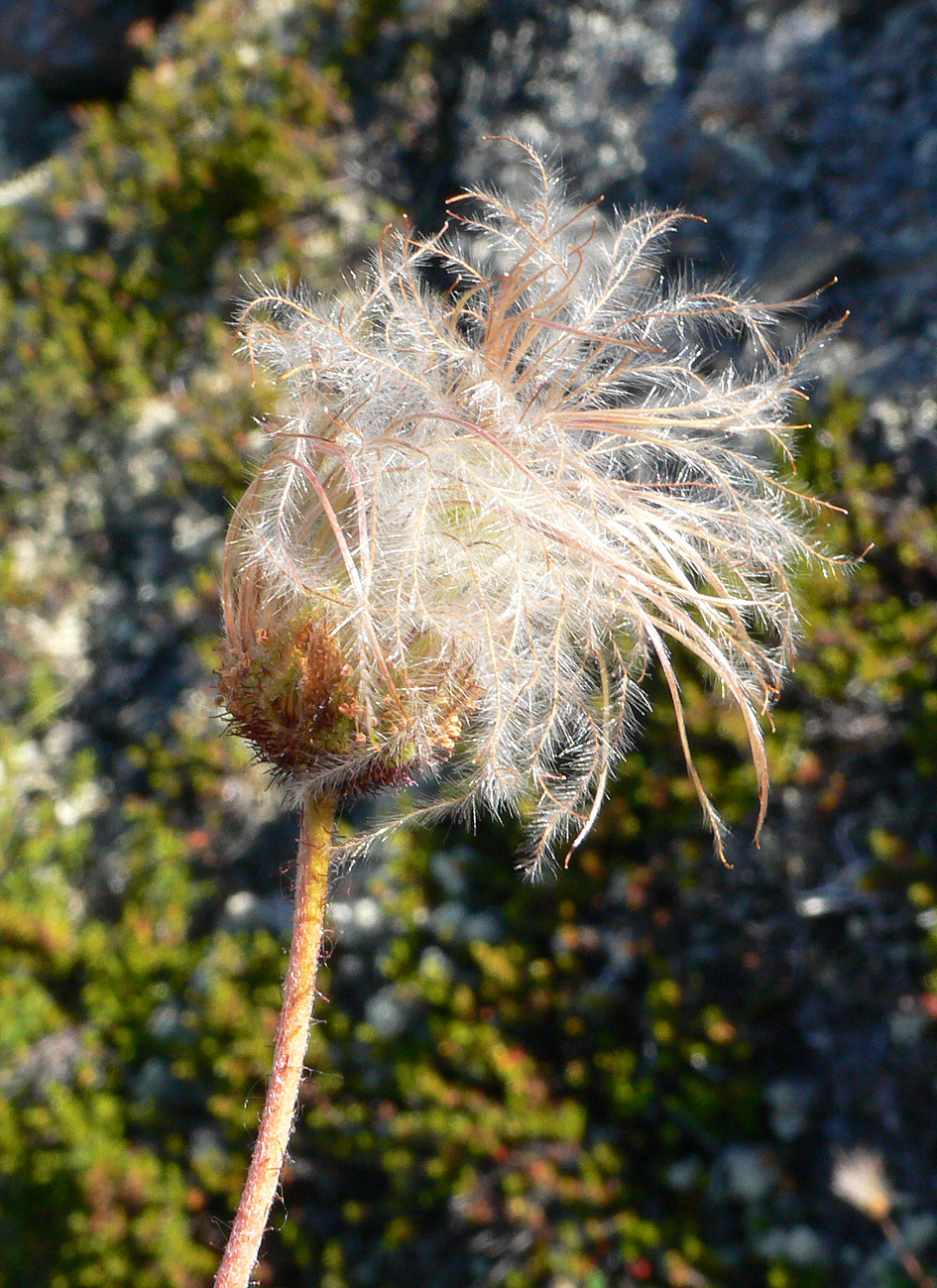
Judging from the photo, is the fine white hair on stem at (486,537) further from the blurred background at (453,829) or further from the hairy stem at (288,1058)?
the blurred background at (453,829)

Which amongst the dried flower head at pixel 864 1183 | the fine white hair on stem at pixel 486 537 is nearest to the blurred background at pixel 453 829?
the dried flower head at pixel 864 1183

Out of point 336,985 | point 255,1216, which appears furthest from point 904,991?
point 255,1216

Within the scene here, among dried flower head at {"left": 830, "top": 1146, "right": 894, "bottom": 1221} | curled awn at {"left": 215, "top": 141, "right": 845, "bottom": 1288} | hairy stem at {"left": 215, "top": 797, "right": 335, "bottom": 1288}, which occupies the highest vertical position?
curled awn at {"left": 215, "top": 141, "right": 845, "bottom": 1288}

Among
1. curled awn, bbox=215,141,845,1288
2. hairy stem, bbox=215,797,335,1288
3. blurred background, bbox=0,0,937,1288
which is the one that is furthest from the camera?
blurred background, bbox=0,0,937,1288

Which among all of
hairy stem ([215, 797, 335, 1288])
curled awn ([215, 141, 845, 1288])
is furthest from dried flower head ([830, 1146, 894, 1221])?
hairy stem ([215, 797, 335, 1288])

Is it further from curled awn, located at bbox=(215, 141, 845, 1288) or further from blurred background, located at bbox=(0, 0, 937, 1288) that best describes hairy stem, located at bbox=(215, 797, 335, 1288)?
blurred background, located at bbox=(0, 0, 937, 1288)

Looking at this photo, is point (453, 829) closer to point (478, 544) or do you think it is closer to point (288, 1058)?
point (478, 544)

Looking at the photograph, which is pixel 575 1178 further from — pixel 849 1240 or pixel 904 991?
pixel 904 991
